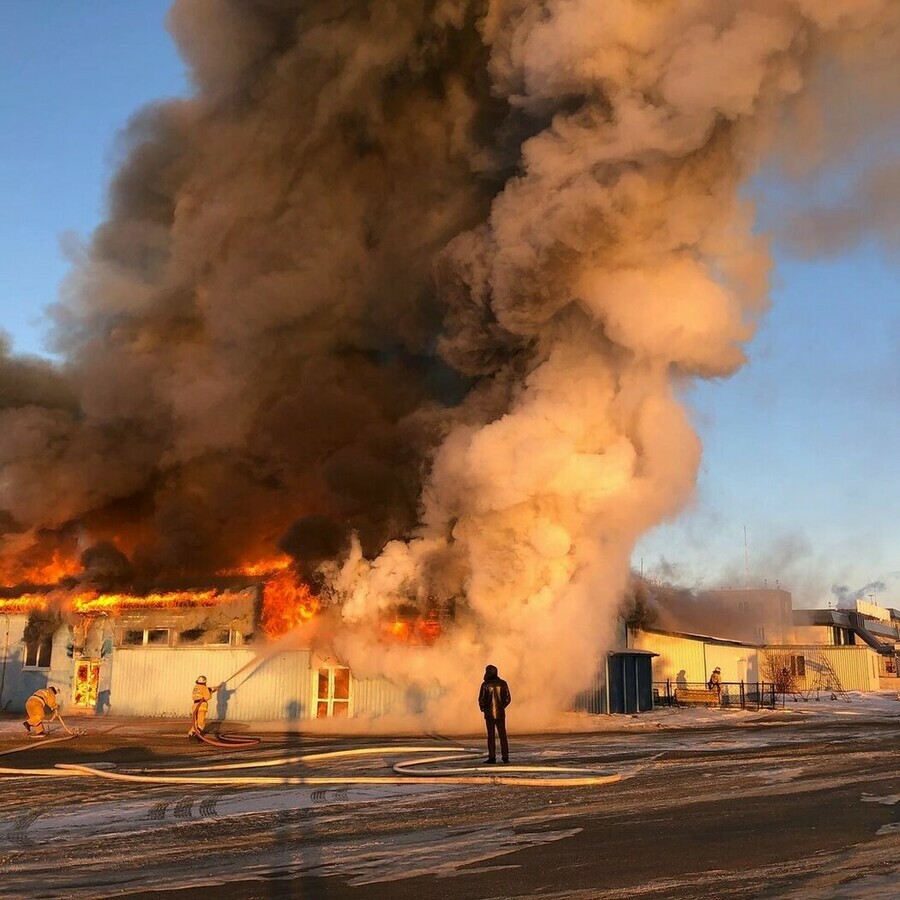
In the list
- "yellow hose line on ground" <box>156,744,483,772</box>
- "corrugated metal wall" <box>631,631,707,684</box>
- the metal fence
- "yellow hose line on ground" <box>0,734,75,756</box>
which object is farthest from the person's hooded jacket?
"corrugated metal wall" <box>631,631,707,684</box>

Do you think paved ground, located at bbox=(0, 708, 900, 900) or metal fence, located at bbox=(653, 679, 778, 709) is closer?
paved ground, located at bbox=(0, 708, 900, 900)

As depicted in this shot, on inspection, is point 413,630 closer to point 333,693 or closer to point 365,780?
point 333,693

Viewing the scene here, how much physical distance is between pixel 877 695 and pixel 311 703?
27.1 m

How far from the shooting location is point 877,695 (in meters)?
39.6

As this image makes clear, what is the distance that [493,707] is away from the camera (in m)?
13.3

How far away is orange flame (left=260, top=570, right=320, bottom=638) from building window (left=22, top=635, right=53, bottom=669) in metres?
8.88

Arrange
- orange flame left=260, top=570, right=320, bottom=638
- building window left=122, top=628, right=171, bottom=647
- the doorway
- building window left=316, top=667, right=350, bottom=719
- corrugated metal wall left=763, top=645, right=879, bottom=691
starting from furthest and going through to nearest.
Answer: corrugated metal wall left=763, top=645, right=879, bottom=691, the doorway, building window left=122, top=628, right=171, bottom=647, orange flame left=260, top=570, right=320, bottom=638, building window left=316, top=667, right=350, bottom=719

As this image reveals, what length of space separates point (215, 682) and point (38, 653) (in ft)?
27.3

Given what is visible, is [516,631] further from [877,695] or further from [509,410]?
[877,695]

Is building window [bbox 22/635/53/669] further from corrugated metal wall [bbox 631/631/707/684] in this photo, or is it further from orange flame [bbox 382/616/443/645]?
corrugated metal wall [bbox 631/631/707/684]

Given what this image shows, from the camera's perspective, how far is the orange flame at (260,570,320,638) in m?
25.2

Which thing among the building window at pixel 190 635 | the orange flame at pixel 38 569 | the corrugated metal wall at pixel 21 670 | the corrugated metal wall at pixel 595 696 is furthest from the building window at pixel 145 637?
the corrugated metal wall at pixel 595 696

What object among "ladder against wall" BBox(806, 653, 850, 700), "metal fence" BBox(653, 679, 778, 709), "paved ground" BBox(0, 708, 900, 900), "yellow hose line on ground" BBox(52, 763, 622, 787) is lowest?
"paved ground" BBox(0, 708, 900, 900)

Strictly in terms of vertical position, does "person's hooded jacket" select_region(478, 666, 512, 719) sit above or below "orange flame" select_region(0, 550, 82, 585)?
below
